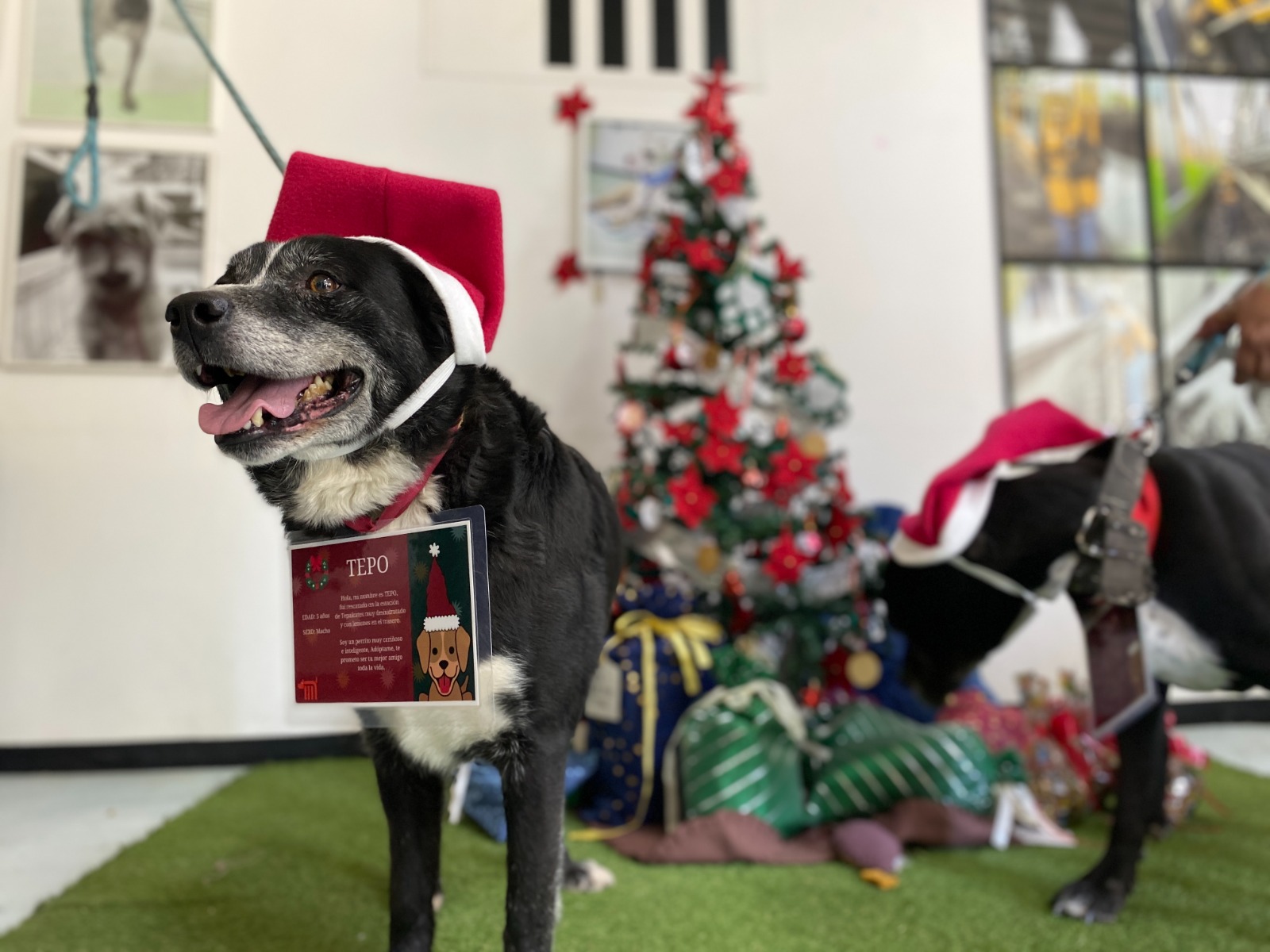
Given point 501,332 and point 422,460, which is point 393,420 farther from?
point 501,332

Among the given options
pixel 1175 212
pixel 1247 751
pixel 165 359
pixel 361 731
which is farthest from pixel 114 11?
pixel 1247 751

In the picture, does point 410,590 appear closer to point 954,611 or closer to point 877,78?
point 954,611

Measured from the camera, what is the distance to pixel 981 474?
4.36 ft

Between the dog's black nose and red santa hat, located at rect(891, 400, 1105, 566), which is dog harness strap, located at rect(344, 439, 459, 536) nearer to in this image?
the dog's black nose

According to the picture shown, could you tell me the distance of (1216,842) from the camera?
1.68 m

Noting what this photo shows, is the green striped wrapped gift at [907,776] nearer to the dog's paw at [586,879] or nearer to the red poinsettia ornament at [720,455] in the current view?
the dog's paw at [586,879]

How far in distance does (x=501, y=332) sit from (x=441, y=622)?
211cm

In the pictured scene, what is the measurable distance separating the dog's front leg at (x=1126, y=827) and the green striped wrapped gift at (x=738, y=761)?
0.51m

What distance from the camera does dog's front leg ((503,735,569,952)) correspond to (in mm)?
873

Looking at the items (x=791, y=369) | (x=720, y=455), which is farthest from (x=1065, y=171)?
(x=720, y=455)

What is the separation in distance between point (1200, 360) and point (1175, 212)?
2.07 m

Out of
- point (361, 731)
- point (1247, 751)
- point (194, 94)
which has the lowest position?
point (1247, 751)

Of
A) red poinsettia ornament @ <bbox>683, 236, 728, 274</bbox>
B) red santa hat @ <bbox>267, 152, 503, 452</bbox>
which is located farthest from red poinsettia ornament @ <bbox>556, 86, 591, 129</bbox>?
red santa hat @ <bbox>267, 152, 503, 452</bbox>

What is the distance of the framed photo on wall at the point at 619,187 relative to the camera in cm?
283
